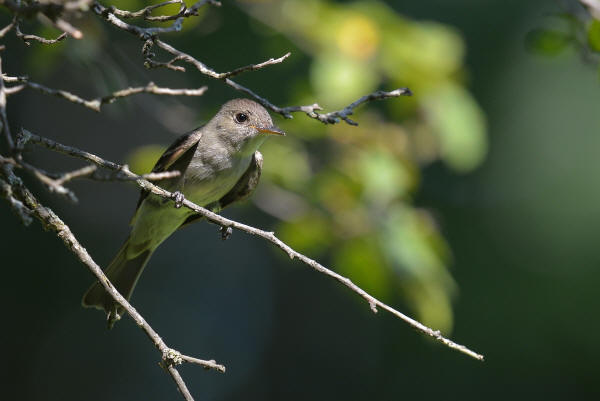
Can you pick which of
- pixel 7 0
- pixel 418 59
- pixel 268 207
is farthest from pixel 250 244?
pixel 7 0

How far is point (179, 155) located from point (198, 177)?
153 mm

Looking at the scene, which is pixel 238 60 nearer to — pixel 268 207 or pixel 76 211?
pixel 76 211

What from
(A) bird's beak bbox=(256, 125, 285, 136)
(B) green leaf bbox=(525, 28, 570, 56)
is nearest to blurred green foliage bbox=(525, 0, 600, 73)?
(B) green leaf bbox=(525, 28, 570, 56)

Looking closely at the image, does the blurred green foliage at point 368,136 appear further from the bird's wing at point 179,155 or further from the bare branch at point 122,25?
the bare branch at point 122,25

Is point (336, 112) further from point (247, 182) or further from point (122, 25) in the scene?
point (247, 182)

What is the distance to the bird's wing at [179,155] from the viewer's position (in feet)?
13.2

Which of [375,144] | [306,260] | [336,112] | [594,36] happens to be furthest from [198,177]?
[594,36]

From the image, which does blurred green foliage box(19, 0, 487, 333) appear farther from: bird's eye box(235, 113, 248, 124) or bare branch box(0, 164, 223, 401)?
bare branch box(0, 164, 223, 401)

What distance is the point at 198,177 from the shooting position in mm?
4062

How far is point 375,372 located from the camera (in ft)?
40.7

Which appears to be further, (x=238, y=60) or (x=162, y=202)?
(x=238, y=60)

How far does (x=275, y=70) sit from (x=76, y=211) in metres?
4.40

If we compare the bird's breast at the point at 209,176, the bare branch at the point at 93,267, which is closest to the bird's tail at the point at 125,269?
the bird's breast at the point at 209,176

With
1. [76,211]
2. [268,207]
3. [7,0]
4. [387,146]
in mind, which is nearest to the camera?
[7,0]
